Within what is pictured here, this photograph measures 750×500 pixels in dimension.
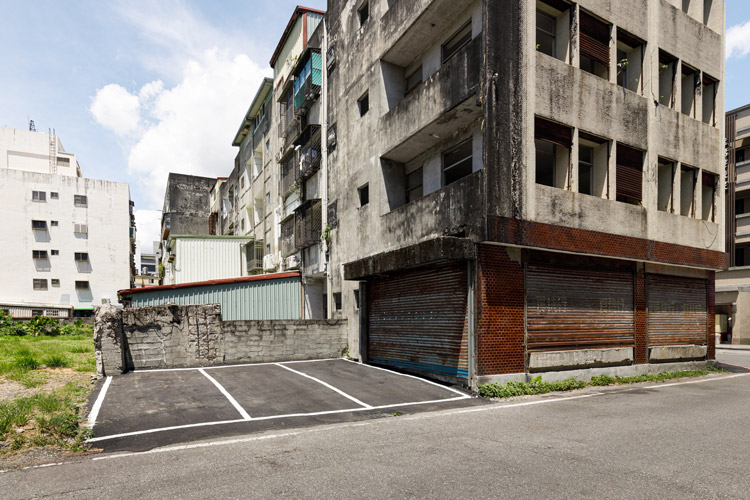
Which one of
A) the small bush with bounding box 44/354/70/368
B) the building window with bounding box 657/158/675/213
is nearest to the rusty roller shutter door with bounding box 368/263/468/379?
the building window with bounding box 657/158/675/213

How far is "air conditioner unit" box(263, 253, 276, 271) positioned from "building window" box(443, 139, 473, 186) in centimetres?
1715

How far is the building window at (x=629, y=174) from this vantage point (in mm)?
14359

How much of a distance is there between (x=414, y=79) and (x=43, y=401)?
14.4 m

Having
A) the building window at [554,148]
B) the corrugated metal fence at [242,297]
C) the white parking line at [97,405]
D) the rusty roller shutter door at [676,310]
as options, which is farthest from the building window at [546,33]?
the corrugated metal fence at [242,297]

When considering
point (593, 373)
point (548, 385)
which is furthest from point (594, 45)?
point (548, 385)

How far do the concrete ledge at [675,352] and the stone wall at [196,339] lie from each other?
10606 mm

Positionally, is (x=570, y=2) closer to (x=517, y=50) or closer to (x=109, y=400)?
(x=517, y=50)

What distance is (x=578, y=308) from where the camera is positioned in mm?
13453

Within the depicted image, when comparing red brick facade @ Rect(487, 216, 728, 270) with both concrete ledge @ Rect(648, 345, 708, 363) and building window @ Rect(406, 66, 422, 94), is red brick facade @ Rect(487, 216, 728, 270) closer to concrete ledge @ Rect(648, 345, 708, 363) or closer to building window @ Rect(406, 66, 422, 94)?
concrete ledge @ Rect(648, 345, 708, 363)

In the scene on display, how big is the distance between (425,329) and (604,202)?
20.7 feet

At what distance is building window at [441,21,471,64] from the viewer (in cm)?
1411

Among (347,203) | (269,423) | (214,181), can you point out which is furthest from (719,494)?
(214,181)

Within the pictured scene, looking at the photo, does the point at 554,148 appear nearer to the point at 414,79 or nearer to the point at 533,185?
the point at 533,185

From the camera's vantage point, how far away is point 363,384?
1268 centimetres
